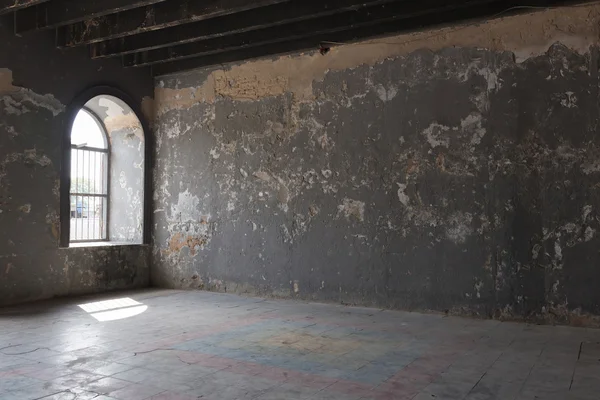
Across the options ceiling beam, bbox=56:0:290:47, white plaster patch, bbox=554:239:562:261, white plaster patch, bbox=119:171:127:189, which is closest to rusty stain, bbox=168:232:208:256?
white plaster patch, bbox=119:171:127:189

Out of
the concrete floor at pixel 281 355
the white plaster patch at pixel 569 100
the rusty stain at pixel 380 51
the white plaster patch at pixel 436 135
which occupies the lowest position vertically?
the concrete floor at pixel 281 355

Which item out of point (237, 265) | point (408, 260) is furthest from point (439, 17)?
point (237, 265)

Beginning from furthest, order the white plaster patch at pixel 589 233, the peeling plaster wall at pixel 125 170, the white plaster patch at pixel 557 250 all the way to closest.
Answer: the peeling plaster wall at pixel 125 170
the white plaster patch at pixel 557 250
the white plaster patch at pixel 589 233

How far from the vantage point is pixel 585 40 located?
4.98 metres

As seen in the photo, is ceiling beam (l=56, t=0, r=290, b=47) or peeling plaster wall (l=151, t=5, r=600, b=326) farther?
ceiling beam (l=56, t=0, r=290, b=47)

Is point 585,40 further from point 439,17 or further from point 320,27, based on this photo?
point 320,27

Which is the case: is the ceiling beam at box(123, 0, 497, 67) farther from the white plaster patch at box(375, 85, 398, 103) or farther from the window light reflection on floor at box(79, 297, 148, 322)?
the window light reflection on floor at box(79, 297, 148, 322)

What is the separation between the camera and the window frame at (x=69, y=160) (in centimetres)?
647

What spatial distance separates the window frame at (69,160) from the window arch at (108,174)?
4 centimetres

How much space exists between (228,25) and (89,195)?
3396mm

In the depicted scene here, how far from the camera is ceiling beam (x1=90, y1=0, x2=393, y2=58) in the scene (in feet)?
17.1

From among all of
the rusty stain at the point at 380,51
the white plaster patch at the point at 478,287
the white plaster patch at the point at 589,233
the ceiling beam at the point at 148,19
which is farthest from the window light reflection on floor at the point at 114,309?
the white plaster patch at the point at 589,233

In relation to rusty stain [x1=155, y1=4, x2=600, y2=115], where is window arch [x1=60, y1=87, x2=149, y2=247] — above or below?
below

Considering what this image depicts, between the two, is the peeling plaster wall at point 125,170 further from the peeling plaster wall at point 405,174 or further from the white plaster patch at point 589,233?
the white plaster patch at point 589,233
